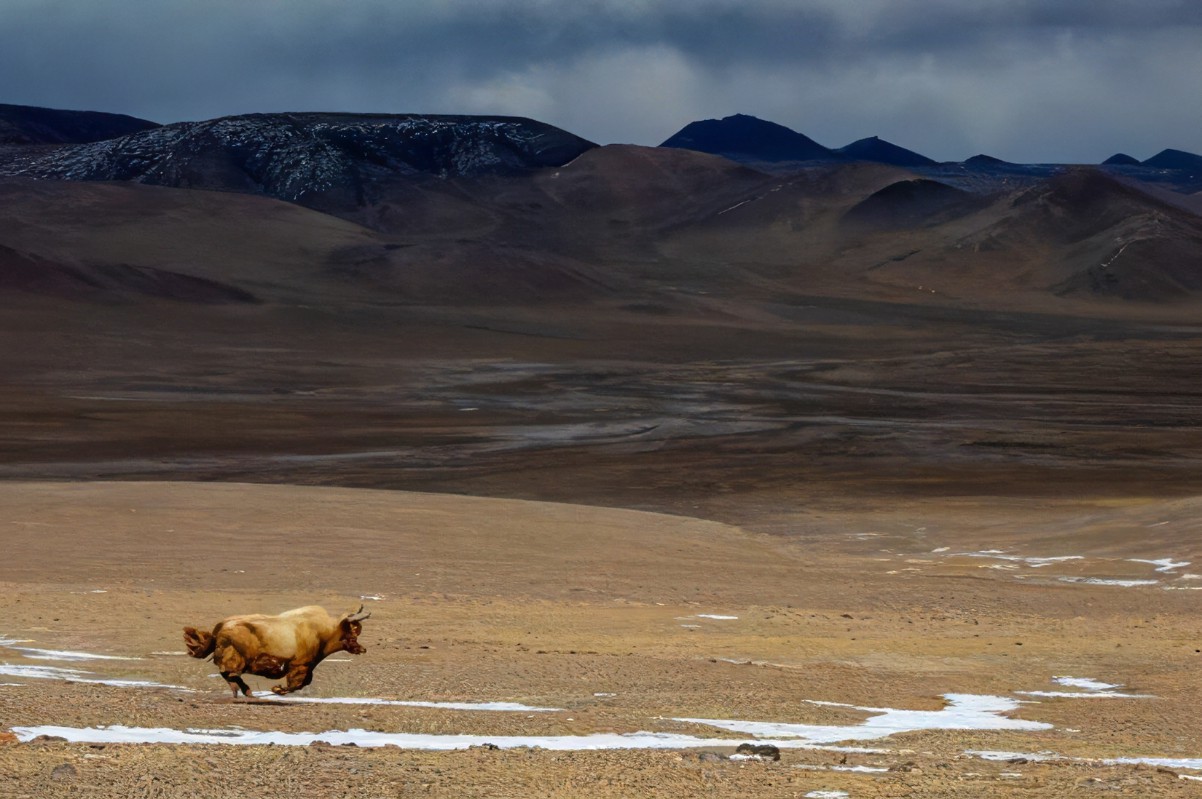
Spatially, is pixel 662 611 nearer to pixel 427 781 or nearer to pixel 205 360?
pixel 427 781

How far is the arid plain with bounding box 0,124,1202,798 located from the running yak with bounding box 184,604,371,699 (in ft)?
0.74

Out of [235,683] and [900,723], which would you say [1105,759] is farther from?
[235,683]

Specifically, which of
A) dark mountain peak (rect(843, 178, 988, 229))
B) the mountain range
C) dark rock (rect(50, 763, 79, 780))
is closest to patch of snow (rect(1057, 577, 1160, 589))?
dark rock (rect(50, 763, 79, 780))

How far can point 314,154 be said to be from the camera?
13338cm

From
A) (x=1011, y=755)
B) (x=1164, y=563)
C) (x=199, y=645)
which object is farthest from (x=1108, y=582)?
(x=199, y=645)

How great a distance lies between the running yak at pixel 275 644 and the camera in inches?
326

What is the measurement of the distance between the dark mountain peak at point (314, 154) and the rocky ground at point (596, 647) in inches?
4207

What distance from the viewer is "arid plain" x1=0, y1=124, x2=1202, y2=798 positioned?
304 inches

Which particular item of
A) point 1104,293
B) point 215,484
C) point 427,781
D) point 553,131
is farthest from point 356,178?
point 427,781

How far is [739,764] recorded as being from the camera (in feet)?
23.6

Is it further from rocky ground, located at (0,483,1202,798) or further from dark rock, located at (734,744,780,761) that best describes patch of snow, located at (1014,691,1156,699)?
dark rock, located at (734,744,780,761)

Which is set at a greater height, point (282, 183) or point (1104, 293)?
point (282, 183)

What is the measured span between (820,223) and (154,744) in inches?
4583

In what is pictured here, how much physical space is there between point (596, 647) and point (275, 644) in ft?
11.9
